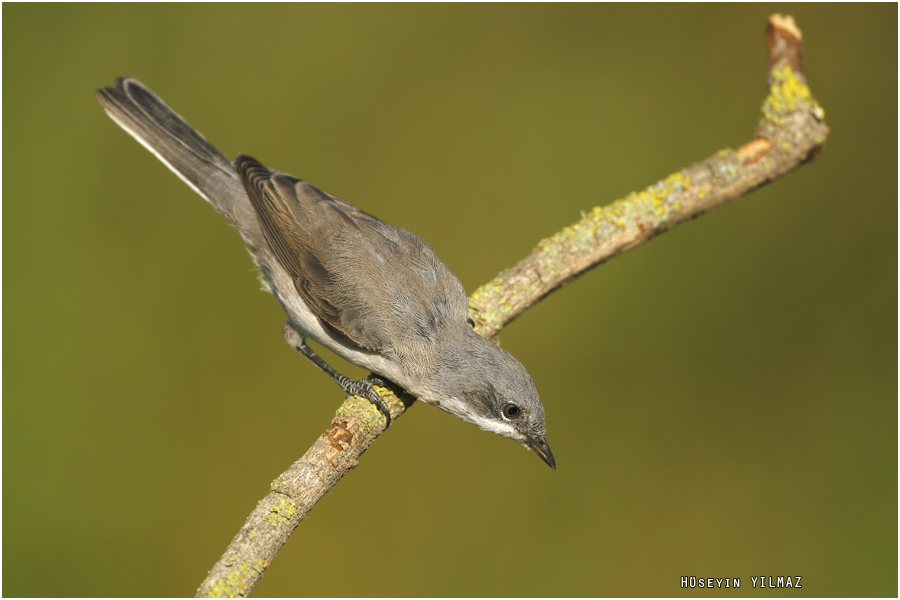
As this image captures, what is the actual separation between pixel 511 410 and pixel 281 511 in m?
1.17

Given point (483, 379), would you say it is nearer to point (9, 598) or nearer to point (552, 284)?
point (552, 284)

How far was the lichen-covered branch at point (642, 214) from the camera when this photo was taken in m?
3.26

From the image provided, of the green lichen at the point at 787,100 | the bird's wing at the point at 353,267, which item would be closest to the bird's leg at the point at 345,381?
the bird's wing at the point at 353,267

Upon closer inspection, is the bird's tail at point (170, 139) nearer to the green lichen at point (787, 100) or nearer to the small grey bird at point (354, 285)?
the small grey bird at point (354, 285)

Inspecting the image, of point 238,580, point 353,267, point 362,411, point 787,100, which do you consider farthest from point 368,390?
point 787,100

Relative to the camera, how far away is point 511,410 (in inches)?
124

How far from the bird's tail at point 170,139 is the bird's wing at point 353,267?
11.7 inches

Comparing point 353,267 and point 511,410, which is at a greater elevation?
point 353,267

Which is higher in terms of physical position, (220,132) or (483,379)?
(220,132)

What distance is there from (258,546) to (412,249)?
1845 millimetres

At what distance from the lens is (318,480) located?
2.84m

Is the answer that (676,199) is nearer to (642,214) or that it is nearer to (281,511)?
(642,214)

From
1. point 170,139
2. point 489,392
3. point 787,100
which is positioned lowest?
point 489,392

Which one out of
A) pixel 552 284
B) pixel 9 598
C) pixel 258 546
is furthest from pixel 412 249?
pixel 9 598
